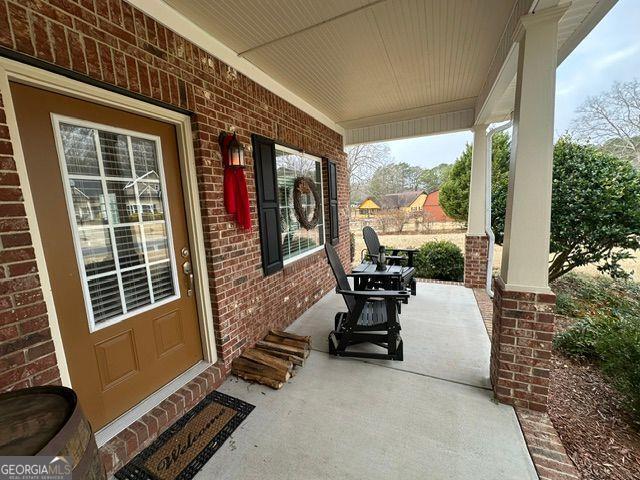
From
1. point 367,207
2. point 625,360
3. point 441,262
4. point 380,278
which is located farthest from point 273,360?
point 367,207

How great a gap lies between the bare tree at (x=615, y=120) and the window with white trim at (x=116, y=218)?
9087mm

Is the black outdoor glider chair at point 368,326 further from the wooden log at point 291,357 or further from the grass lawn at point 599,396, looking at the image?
the grass lawn at point 599,396

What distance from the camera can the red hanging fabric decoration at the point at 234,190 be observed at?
221cm

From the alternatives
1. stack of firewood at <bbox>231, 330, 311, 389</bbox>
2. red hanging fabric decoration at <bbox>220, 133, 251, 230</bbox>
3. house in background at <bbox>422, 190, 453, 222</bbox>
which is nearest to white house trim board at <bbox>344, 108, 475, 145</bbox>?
red hanging fabric decoration at <bbox>220, 133, 251, 230</bbox>

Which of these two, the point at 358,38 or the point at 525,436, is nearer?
the point at 525,436

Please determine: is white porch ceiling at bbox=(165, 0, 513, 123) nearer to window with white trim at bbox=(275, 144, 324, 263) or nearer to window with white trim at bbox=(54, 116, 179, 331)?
window with white trim at bbox=(275, 144, 324, 263)

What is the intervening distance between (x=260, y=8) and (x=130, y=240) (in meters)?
1.84

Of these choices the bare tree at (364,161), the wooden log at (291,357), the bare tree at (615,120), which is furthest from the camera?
the bare tree at (364,161)

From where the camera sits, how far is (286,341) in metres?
2.68

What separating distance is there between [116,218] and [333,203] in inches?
125

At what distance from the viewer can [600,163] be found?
4.00 meters

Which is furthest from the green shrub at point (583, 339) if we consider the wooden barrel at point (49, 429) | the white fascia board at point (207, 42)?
the white fascia board at point (207, 42)

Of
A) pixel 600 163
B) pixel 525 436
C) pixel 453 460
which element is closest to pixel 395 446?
pixel 453 460

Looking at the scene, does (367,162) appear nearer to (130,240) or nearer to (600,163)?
(600,163)
